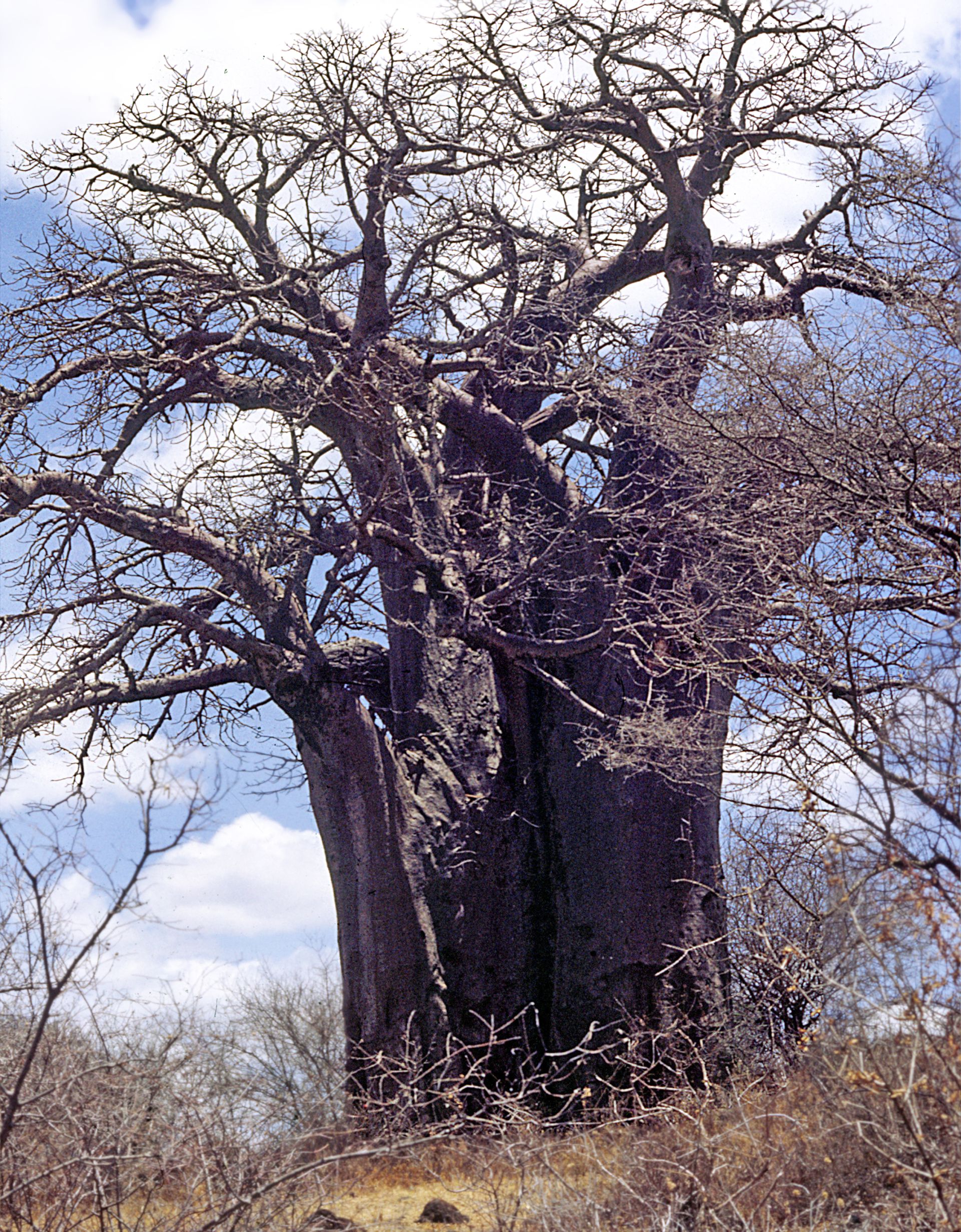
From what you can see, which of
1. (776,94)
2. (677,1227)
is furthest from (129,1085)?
(776,94)

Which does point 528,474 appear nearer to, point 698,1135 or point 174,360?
point 174,360

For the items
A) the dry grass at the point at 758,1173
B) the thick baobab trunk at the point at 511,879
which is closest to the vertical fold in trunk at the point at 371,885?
the thick baobab trunk at the point at 511,879

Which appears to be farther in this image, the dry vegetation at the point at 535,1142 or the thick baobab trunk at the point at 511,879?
the thick baobab trunk at the point at 511,879

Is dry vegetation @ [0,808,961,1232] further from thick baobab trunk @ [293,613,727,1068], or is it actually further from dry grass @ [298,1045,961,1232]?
thick baobab trunk @ [293,613,727,1068]

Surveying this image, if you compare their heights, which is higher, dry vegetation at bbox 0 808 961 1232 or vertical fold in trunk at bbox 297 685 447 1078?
vertical fold in trunk at bbox 297 685 447 1078

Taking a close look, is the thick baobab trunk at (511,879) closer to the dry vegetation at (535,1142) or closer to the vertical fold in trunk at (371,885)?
the vertical fold in trunk at (371,885)

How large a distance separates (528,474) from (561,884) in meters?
A: 2.60

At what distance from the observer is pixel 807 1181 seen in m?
4.91

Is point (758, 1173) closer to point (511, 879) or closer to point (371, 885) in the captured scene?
point (371, 885)

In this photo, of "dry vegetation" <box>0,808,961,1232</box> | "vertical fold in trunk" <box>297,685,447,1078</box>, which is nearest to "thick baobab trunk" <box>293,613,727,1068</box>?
"vertical fold in trunk" <box>297,685,447,1078</box>

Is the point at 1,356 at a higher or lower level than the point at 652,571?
higher

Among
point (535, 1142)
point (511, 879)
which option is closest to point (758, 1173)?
point (535, 1142)

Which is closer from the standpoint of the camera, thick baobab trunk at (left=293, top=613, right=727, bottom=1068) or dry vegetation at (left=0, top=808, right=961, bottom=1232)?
dry vegetation at (left=0, top=808, right=961, bottom=1232)

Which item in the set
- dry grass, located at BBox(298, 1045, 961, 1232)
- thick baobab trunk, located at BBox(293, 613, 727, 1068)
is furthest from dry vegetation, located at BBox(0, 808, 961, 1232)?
thick baobab trunk, located at BBox(293, 613, 727, 1068)
